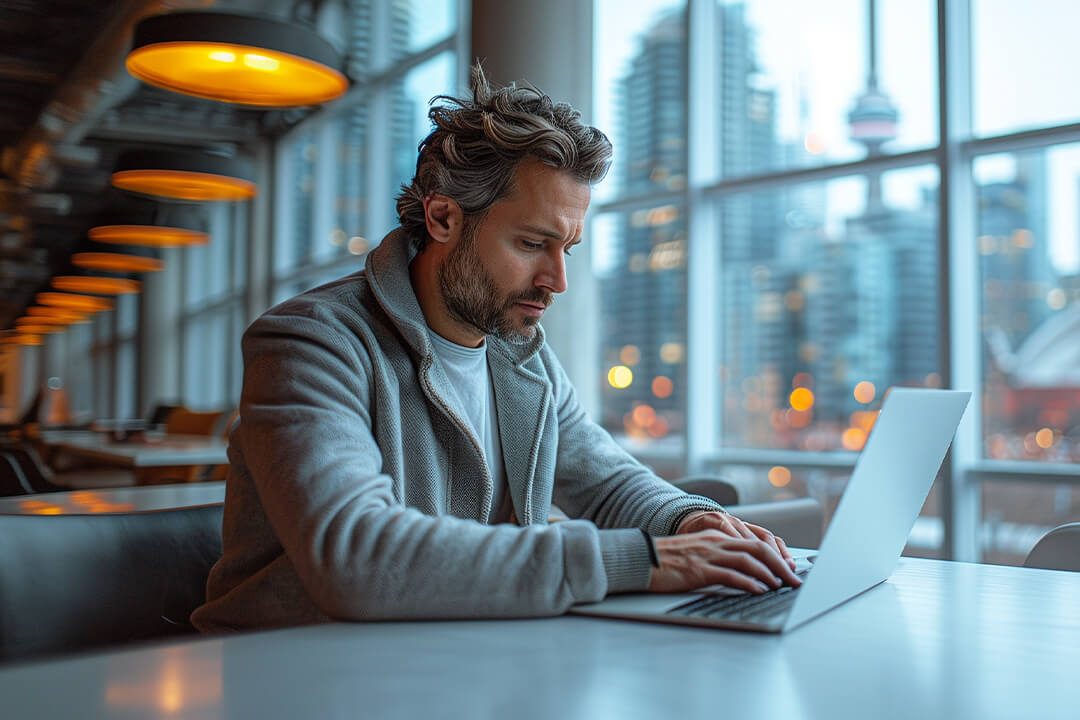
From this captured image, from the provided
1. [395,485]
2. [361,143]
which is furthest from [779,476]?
[361,143]

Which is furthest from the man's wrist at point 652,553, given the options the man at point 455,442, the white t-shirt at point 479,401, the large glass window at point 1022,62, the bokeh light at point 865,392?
the bokeh light at point 865,392

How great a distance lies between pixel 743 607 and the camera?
114cm

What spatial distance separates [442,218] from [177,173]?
4.85 meters

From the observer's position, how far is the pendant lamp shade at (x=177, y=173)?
5.98 meters

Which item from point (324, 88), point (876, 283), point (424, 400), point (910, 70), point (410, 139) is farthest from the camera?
point (410, 139)

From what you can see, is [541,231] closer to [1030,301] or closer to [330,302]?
[330,302]

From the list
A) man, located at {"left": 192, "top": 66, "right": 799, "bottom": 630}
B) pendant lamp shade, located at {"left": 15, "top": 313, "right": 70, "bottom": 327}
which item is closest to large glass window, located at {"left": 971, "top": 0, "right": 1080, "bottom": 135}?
man, located at {"left": 192, "top": 66, "right": 799, "bottom": 630}

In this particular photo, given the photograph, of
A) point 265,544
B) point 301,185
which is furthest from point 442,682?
point 301,185

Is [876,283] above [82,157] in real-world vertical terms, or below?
below

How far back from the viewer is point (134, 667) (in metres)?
0.91

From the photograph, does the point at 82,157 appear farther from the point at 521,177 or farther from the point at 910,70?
the point at 521,177

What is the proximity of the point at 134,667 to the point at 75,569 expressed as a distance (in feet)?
1.87

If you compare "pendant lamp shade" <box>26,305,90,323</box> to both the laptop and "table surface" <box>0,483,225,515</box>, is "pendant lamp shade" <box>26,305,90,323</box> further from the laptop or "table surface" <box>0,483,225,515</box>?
the laptop

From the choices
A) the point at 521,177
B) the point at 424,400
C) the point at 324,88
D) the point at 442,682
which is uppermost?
the point at 324,88
